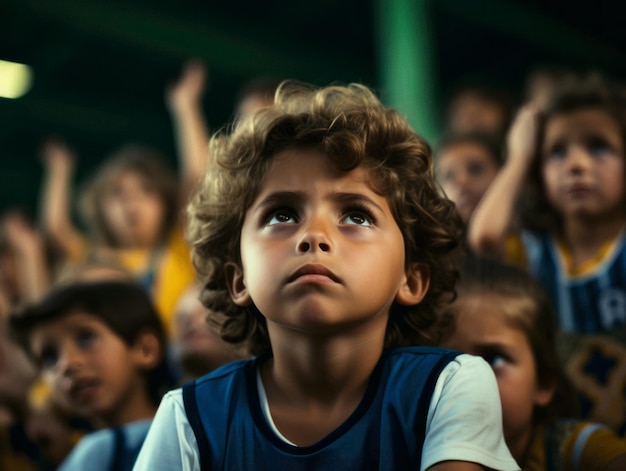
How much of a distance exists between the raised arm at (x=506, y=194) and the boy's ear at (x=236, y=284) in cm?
93

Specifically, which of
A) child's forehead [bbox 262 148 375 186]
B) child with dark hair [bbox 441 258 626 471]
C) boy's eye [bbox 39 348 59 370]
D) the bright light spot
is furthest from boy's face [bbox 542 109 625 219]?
the bright light spot

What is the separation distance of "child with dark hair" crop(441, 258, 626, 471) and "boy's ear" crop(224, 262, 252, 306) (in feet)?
1.21

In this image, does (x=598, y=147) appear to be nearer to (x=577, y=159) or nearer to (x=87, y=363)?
(x=577, y=159)

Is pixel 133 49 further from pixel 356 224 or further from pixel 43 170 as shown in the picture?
pixel 356 224

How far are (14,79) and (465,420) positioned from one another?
6095 millimetres

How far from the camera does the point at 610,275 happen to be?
1.81m

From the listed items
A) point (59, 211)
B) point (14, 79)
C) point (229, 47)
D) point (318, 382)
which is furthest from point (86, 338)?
point (14, 79)

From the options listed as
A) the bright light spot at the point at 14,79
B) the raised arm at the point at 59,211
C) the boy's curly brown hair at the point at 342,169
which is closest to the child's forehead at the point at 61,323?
the boy's curly brown hair at the point at 342,169

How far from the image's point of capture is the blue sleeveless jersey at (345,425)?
95cm

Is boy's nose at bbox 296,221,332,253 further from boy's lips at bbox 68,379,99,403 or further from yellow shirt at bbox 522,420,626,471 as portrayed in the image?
boy's lips at bbox 68,379,99,403

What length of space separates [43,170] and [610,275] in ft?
25.5

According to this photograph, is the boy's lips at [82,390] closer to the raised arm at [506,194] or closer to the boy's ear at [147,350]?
the boy's ear at [147,350]

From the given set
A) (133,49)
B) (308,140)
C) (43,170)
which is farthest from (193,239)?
(43,170)

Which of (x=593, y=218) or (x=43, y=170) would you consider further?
(x=43, y=170)
